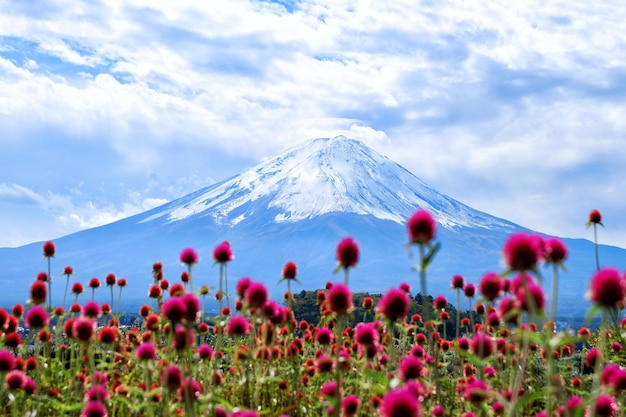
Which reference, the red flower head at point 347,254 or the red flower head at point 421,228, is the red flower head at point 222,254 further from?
the red flower head at point 421,228

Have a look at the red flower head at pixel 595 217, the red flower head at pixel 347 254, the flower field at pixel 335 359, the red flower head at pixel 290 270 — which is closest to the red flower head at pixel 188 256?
the flower field at pixel 335 359

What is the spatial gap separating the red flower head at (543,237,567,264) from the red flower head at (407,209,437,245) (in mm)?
715

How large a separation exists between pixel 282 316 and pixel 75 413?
247 cm

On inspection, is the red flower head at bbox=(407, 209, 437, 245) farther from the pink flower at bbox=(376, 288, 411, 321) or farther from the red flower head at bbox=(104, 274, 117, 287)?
the red flower head at bbox=(104, 274, 117, 287)

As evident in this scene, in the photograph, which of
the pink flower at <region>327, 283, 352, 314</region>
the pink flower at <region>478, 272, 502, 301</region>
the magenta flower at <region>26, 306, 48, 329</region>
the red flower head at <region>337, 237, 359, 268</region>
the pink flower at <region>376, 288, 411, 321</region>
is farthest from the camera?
the magenta flower at <region>26, 306, 48, 329</region>

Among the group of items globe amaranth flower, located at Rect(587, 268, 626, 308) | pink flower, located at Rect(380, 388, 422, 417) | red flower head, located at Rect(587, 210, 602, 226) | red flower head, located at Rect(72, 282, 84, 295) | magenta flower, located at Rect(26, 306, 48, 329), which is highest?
red flower head, located at Rect(587, 210, 602, 226)

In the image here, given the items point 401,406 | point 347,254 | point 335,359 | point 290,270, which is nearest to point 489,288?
point 347,254

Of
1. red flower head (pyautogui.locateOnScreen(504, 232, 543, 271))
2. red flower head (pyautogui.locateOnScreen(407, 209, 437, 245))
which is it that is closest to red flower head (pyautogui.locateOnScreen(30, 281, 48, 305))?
red flower head (pyautogui.locateOnScreen(407, 209, 437, 245))

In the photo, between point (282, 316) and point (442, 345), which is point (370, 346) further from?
point (442, 345)

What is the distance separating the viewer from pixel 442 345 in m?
9.59

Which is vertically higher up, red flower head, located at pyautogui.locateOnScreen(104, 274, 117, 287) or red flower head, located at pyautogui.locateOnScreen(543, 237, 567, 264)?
red flower head, located at pyautogui.locateOnScreen(104, 274, 117, 287)

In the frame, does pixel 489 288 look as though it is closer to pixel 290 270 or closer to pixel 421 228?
pixel 421 228

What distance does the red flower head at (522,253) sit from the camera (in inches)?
133

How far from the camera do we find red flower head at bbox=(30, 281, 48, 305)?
6457 millimetres
